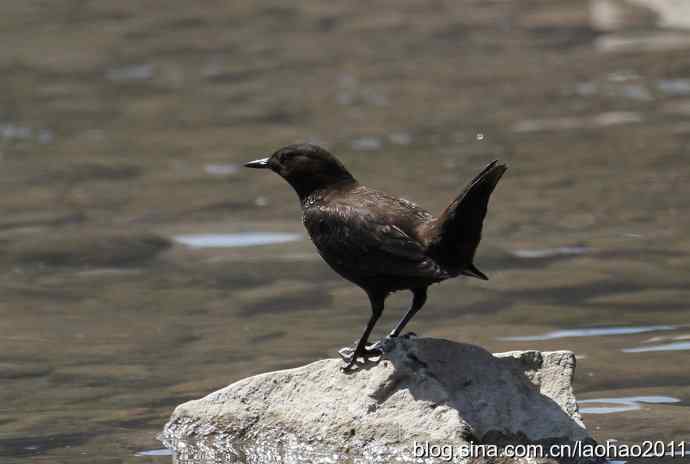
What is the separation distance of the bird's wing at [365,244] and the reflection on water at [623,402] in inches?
52.9

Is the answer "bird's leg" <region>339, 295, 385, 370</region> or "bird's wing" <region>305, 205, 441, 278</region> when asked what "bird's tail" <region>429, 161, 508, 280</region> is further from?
"bird's leg" <region>339, 295, 385, 370</region>

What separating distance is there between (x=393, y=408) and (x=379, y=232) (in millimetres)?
762

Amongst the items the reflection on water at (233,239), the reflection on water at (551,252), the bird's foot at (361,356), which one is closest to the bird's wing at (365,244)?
the bird's foot at (361,356)

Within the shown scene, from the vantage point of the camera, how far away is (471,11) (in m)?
20.5

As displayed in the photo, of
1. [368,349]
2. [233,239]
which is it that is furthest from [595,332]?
[233,239]

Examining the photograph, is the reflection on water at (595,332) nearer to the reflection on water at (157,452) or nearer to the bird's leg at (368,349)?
the bird's leg at (368,349)

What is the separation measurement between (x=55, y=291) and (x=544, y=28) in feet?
36.4

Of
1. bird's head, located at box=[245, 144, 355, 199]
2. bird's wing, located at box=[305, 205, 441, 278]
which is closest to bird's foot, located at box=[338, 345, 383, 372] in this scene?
bird's wing, located at box=[305, 205, 441, 278]

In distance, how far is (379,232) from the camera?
247 inches

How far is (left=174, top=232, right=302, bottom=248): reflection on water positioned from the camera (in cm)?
1081

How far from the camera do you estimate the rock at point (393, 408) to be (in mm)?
5973

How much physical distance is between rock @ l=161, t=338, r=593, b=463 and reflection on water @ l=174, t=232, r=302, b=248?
419 cm

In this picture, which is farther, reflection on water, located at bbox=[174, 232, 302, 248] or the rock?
reflection on water, located at bbox=[174, 232, 302, 248]

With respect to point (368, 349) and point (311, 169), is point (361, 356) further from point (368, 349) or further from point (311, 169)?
point (311, 169)
